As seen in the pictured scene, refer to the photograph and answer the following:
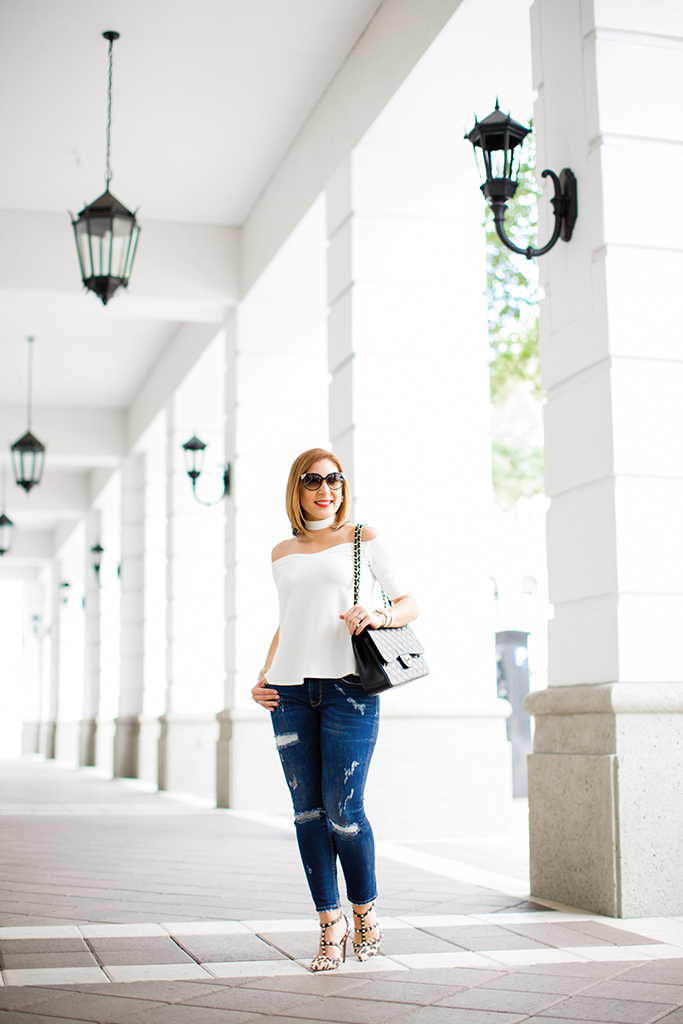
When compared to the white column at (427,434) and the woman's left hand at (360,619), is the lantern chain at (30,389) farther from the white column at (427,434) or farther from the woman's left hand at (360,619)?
the woman's left hand at (360,619)

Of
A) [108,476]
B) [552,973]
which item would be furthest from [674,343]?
[108,476]

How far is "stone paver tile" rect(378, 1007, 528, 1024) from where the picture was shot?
2.66m

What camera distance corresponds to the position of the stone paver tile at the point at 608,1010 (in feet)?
8.79

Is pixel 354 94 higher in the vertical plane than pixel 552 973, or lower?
higher

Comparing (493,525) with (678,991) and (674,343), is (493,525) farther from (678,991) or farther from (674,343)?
(678,991)

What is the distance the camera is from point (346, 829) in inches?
128

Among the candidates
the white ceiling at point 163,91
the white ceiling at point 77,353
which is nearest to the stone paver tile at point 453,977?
the white ceiling at point 163,91

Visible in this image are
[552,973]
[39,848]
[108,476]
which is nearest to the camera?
[552,973]

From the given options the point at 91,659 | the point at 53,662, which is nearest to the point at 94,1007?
the point at 91,659

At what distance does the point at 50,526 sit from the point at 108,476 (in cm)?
722

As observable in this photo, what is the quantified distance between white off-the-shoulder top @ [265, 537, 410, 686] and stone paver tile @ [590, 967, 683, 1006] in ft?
3.33

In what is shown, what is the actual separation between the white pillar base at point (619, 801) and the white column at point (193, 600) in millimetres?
8181

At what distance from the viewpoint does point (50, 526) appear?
2392cm

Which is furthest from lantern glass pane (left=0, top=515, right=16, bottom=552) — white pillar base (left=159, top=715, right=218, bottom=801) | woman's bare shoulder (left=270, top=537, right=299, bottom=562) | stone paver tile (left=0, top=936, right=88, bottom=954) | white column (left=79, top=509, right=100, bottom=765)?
woman's bare shoulder (left=270, top=537, right=299, bottom=562)
